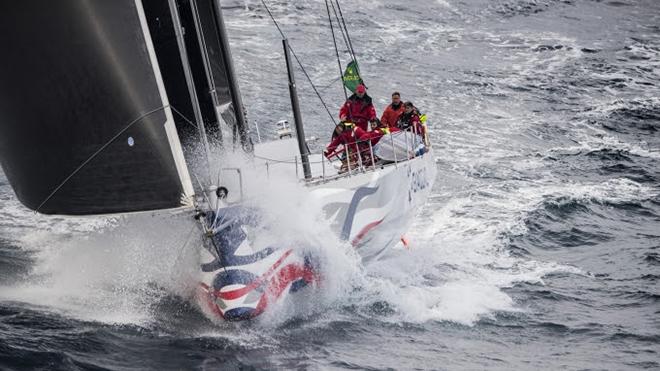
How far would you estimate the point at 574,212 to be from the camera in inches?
543

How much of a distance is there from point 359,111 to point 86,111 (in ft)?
14.9

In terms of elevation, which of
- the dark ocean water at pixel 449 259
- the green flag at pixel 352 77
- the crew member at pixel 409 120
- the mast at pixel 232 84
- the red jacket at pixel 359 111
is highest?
the mast at pixel 232 84

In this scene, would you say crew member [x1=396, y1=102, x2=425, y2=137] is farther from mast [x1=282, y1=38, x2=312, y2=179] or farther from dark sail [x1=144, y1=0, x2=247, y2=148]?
mast [x1=282, y1=38, x2=312, y2=179]

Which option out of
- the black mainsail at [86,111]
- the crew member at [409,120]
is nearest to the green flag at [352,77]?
the crew member at [409,120]

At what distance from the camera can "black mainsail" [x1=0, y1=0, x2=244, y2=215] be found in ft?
25.4

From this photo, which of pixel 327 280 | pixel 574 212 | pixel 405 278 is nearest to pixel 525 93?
pixel 574 212

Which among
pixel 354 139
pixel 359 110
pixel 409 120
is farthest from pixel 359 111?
pixel 354 139

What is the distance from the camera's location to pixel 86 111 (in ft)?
26.0

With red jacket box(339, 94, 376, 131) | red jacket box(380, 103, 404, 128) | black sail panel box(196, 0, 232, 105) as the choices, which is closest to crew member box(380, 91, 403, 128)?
red jacket box(380, 103, 404, 128)

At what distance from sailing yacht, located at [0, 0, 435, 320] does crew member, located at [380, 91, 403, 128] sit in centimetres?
252

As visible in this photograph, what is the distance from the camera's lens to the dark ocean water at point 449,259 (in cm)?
845

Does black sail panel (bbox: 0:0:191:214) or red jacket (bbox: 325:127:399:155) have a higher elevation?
black sail panel (bbox: 0:0:191:214)

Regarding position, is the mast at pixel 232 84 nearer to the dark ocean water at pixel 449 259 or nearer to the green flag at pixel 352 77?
the dark ocean water at pixel 449 259

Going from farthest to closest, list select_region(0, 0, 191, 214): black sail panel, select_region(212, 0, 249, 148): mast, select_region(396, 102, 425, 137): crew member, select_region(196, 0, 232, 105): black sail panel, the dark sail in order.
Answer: select_region(396, 102, 425, 137): crew member, select_region(196, 0, 232, 105): black sail panel, select_region(212, 0, 249, 148): mast, the dark sail, select_region(0, 0, 191, 214): black sail panel
